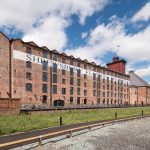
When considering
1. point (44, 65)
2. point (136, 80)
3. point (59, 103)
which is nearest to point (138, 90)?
point (136, 80)

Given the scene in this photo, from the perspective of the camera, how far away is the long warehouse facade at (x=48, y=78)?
155 ft

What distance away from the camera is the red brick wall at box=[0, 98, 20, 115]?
33375mm

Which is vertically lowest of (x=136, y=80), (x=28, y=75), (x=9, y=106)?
(x=9, y=106)

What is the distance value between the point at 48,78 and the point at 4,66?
40.5ft

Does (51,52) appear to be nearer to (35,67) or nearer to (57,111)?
(35,67)

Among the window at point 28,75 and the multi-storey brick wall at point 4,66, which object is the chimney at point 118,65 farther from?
the multi-storey brick wall at point 4,66

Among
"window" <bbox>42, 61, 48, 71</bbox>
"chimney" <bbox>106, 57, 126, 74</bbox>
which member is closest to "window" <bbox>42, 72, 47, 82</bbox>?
"window" <bbox>42, 61, 48, 71</bbox>

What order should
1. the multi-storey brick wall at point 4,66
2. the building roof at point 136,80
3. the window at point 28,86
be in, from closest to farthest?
1. the multi-storey brick wall at point 4,66
2. the window at point 28,86
3. the building roof at point 136,80

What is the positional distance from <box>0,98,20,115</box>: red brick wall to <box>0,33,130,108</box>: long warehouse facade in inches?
346

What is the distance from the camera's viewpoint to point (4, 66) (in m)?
46.1

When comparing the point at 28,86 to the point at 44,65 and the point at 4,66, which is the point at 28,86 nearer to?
the point at 44,65

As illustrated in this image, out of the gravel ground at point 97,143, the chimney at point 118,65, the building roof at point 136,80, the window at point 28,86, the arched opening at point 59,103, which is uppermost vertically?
the chimney at point 118,65

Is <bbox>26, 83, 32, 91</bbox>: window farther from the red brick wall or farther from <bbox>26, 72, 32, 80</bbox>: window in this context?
the red brick wall

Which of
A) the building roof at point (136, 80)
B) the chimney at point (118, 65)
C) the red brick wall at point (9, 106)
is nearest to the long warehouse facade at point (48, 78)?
the red brick wall at point (9, 106)
